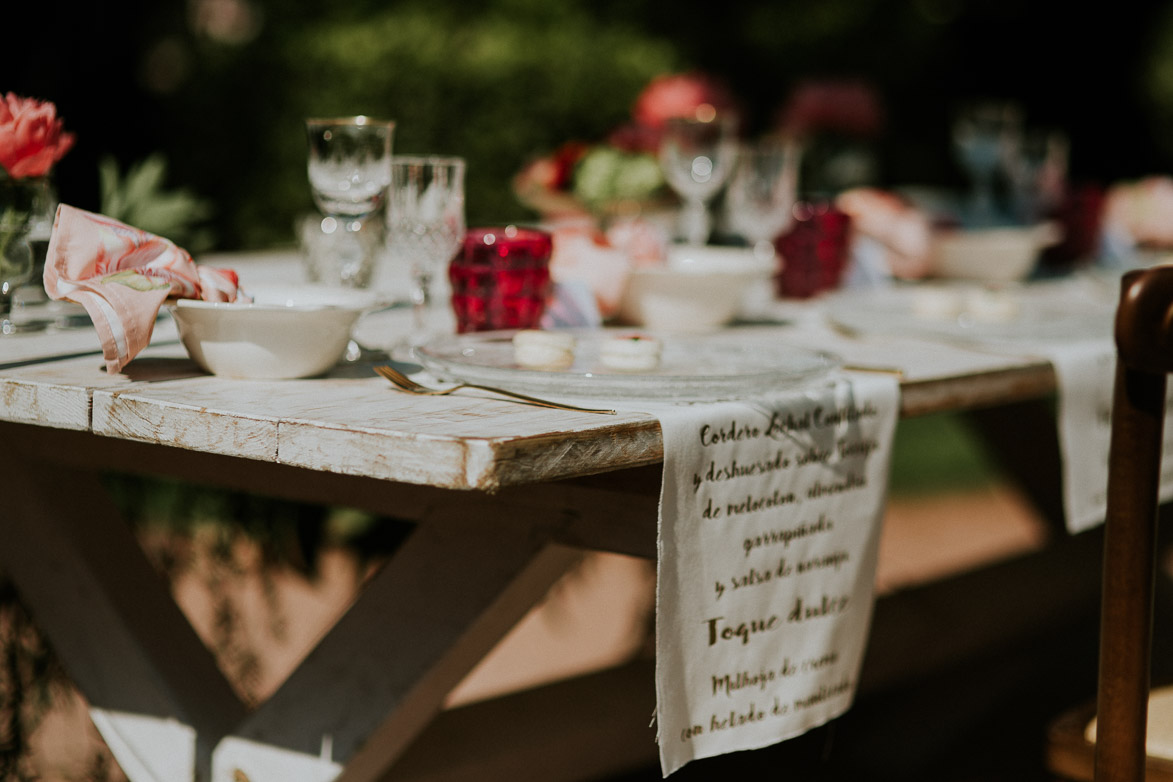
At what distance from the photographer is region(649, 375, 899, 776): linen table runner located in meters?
1.16

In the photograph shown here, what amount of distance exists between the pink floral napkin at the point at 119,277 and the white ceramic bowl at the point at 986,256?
5.47 ft

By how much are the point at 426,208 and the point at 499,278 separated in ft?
0.37

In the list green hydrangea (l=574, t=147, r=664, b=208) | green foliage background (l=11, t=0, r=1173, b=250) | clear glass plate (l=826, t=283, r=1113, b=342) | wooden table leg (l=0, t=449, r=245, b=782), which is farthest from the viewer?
green foliage background (l=11, t=0, r=1173, b=250)

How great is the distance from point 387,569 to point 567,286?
0.45 m

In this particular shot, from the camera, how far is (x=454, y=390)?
1191 millimetres

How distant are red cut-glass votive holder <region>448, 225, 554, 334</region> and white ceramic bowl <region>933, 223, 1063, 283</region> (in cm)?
125

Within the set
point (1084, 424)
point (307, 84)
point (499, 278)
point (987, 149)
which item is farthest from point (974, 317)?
point (307, 84)

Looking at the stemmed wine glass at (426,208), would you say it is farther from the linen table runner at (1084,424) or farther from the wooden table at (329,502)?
the linen table runner at (1084,424)

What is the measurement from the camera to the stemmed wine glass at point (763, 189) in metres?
2.10

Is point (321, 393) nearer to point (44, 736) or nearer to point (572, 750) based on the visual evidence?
point (572, 750)

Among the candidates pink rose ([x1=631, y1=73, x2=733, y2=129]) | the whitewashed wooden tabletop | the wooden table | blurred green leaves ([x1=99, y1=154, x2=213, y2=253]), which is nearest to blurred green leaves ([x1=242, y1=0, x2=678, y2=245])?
pink rose ([x1=631, y1=73, x2=733, y2=129])

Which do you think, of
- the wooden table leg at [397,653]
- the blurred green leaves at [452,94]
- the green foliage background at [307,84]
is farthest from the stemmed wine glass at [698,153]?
the blurred green leaves at [452,94]

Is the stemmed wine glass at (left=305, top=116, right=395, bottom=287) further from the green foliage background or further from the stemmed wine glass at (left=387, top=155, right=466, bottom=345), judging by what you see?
the green foliage background

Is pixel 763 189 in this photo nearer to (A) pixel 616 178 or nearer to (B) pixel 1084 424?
(A) pixel 616 178
